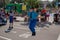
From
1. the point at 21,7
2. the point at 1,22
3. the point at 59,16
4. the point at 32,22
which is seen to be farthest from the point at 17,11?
the point at 32,22

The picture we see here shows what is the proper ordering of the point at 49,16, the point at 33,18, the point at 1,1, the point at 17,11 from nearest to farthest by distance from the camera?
the point at 33,18
the point at 49,16
the point at 17,11
the point at 1,1

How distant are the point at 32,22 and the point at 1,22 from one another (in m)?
7.52

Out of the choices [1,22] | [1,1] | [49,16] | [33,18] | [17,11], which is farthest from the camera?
[1,1]

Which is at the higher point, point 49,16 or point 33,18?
point 33,18

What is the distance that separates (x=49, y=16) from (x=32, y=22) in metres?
10.7

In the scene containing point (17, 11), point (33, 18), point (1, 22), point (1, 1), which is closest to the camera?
point (33, 18)

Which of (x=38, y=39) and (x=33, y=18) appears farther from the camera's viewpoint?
(x=33, y=18)

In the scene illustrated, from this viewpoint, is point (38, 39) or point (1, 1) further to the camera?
point (1, 1)

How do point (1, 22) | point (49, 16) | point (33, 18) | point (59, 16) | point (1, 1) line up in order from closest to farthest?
1. point (33, 18)
2. point (1, 22)
3. point (49, 16)
4. point (59, 16)
5. point (1, 1)

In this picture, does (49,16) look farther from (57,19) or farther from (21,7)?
(21,7)

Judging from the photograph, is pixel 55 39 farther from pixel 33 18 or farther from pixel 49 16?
pixel 49 16

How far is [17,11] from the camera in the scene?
126ft

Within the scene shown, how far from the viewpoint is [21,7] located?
3934 centimetres

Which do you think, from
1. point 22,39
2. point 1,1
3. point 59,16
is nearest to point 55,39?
point 22,39
